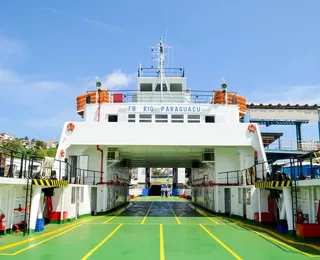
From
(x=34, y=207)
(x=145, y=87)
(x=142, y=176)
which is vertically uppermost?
(x=145, y=87)

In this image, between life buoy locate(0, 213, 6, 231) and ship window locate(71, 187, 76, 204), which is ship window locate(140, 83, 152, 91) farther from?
life buoy locate(0, 213, 6, 231)

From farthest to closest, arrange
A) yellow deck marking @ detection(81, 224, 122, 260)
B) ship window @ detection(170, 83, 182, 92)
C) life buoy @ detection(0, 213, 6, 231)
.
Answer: ship window @ detection(170, 83, 182, 92) → life buoy @ detection(0, 213, 6, 231) → yellow deck marking @ detection(81, 224, 122, 260)

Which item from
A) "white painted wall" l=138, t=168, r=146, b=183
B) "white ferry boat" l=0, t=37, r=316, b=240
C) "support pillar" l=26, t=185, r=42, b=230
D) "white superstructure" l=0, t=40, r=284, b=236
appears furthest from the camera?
"white painted wall" l=138, t=168, r=146, b=183

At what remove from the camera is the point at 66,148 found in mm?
16438

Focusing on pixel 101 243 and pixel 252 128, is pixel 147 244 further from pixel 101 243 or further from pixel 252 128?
pixel 252 128

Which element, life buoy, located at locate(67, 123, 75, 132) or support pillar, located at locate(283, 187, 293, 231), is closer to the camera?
support pillar, located at locate(283, 187, 293, 231)

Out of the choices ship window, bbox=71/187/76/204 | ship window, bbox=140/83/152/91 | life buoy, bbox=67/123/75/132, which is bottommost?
ship window, bbox=71/187/76/204

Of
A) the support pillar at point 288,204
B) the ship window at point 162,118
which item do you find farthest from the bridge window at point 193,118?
the support pillar at point 288,204

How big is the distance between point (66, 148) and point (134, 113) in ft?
14.8

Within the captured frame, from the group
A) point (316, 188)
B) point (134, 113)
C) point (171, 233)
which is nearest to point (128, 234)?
point (171, 233)

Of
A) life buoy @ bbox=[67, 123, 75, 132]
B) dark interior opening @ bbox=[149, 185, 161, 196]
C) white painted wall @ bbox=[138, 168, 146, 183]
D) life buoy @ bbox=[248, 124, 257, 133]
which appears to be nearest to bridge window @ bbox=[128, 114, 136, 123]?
life buoy @ bbox=[67, 123, 75, 132]

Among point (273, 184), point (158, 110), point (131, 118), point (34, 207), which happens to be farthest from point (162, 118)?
point (34, 207)

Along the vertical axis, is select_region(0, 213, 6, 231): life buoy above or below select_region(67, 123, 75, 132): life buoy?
below

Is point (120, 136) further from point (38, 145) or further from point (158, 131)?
point (38, 145)
